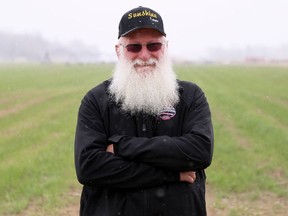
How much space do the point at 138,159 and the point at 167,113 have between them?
1.24 ft

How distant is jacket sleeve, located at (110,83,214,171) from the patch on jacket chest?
113 mm

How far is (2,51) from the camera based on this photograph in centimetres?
18225

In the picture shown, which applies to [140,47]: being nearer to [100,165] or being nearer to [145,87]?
[145,87]

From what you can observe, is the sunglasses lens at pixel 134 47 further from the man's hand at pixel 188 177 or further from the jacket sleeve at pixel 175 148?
the man's hand at pixel 188 177

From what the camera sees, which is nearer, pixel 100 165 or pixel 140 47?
pixel 100 165

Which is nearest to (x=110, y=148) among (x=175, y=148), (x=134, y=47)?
(x=175, y=148)

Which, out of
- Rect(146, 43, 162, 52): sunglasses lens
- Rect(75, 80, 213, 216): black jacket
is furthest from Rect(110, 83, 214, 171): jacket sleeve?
Rect(146, 43, 162, 52): sunglasses lens

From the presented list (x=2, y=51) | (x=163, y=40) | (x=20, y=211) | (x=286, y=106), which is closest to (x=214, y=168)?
(x=20, y=211)

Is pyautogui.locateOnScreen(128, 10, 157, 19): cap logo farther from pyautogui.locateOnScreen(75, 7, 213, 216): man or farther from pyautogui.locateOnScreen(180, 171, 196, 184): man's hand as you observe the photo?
pyautogui.locateOnScreen(180, 171, 196, 184): man's hand

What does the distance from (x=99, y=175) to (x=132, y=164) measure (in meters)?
0.22

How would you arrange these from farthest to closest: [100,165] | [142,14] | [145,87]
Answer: [145,87] < [142,14] < [100,165]

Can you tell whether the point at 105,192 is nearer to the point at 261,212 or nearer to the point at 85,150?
the point at 85,150

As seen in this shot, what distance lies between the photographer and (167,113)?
2.75m

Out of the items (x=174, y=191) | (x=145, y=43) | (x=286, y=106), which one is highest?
(x=145, y=43)
